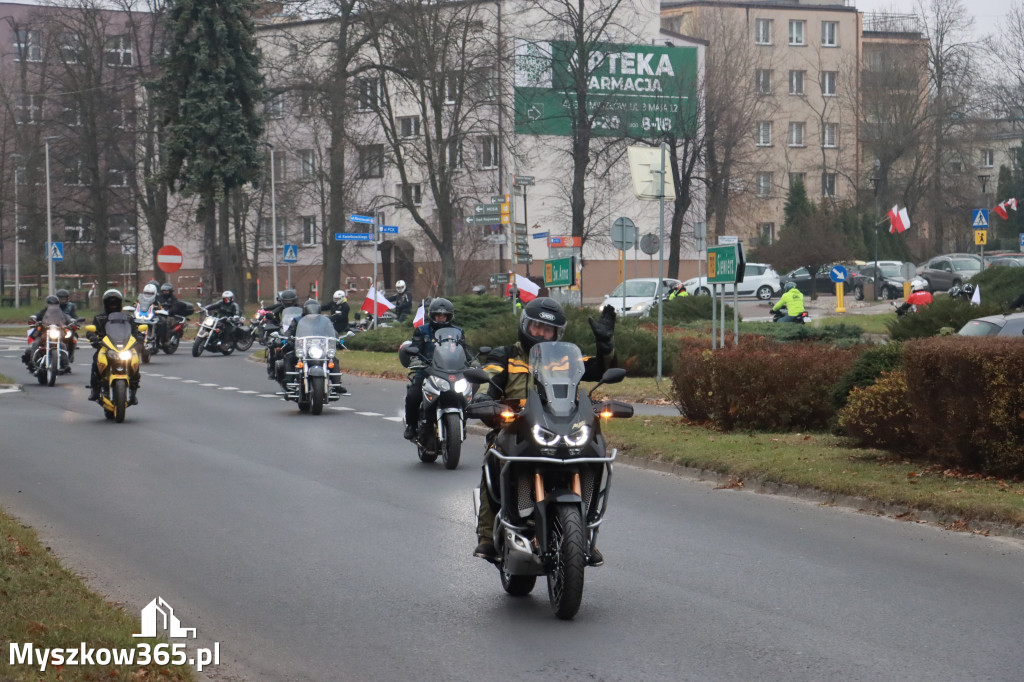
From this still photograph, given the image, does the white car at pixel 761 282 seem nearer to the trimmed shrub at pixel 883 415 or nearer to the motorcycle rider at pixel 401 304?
the motorcycle rider at pixel 401 304

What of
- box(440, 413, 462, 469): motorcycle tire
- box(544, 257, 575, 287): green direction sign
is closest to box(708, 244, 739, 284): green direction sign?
box(544, 257, 575, 287): green direction sign

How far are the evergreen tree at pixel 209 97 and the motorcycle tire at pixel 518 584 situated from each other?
4024 cm

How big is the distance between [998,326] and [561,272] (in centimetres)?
861

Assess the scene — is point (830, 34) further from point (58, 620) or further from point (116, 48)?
point (58, 620)

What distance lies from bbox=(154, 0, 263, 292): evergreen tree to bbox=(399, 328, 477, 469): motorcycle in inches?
1327

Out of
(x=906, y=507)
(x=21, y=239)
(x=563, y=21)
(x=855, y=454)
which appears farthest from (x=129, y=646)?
(x=21, y=239)

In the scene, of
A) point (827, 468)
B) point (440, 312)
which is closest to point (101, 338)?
point (440, 312)

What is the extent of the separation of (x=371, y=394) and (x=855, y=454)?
38.9ft

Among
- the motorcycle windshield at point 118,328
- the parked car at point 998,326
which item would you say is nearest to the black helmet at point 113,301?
the motorcycle windshield at point 118,328

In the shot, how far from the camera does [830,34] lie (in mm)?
93938

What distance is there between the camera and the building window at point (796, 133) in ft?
302

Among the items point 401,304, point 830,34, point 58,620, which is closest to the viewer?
point 58,620

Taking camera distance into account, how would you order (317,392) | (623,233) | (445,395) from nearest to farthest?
(445,395), (317,392), (623,233)

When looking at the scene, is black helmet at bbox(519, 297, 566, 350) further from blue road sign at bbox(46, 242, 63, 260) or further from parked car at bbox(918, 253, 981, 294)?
parked car at bbox(918, 253, 981, 294)
